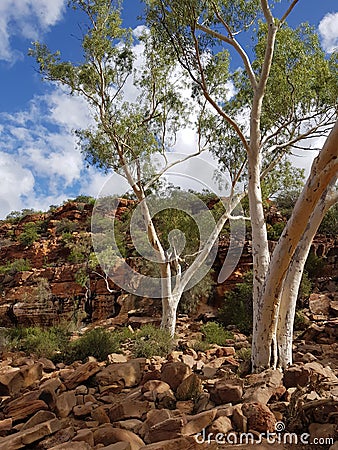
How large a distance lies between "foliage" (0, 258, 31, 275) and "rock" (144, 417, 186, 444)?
808 inches

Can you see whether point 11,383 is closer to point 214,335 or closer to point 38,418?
point 38,418

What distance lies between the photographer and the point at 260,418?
4.04 meters

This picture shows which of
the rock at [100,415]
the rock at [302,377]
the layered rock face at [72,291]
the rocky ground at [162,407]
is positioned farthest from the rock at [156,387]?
the layered rock face at [72,291]

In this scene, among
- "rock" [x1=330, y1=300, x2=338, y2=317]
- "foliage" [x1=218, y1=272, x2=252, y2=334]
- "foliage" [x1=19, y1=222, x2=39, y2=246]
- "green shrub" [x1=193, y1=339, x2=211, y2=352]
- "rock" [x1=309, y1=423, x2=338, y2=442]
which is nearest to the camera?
"rock" [x1=309, y1=423, x2=338, y2=442]

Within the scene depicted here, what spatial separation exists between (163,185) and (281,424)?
10700 mm

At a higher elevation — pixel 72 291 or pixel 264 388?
pixel 72 291

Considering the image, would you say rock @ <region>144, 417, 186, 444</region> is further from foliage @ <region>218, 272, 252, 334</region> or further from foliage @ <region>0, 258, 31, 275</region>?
foliage @ <region>0, 258, 31, 275</region>

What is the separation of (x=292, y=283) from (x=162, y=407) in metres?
2.97

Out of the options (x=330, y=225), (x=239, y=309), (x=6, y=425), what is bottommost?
(x=6, y=425)

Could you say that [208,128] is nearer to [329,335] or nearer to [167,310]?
[167,310]

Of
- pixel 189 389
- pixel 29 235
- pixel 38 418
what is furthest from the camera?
pixel 29 235

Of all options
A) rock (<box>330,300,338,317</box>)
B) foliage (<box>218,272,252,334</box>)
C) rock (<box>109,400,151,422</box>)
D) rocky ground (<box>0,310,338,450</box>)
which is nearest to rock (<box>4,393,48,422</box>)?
rocky ground (<box>0,310,338,450</box>)

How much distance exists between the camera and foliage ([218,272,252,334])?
43.9ft

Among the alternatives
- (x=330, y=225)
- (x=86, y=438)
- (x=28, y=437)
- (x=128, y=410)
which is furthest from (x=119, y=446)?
(x=330, y=225)
